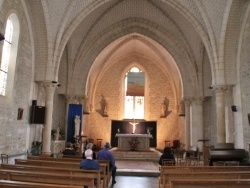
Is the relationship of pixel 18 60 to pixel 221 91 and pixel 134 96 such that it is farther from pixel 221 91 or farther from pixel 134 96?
pixel 134 96

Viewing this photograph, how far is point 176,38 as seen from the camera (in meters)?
19.4

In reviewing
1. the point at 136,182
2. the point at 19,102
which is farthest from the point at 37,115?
the point at 136,182

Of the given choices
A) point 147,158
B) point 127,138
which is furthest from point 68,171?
point 127,138

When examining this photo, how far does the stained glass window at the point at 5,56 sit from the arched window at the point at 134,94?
1678cm

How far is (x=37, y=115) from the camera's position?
13.5 meters

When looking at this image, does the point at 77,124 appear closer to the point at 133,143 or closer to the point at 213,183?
the point at 133,143

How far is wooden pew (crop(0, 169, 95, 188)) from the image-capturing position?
521 cm

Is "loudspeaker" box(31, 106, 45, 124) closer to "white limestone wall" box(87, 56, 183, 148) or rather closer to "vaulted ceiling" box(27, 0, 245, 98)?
"vaulted ceiling" box(27, 0, 245, 98)

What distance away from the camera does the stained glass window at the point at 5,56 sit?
1109cm

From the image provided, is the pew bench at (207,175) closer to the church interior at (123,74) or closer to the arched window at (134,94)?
the church interior at (123,74)

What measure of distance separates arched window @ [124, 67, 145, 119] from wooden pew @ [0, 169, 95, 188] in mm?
21747

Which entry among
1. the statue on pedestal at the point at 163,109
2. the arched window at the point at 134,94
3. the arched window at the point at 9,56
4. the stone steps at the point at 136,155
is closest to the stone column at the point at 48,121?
the arched window at the point at 9,56

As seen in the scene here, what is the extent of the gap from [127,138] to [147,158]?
102 inches

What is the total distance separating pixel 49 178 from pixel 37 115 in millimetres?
8841
